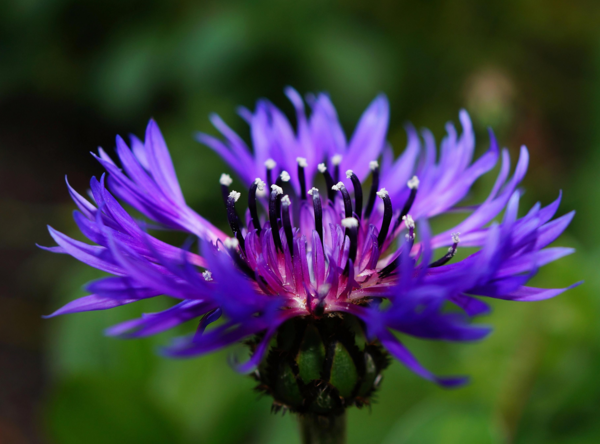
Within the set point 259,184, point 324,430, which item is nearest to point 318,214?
point 259,184

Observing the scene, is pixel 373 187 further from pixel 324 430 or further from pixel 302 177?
pixel 324 430

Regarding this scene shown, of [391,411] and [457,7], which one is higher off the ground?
[457,7]

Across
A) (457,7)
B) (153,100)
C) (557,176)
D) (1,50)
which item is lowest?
(557,176)

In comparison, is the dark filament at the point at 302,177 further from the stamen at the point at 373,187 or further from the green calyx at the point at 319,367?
the green calyx at the point at 319,367

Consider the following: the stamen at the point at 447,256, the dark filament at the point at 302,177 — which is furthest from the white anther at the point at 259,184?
the stamen at the point at 447,256

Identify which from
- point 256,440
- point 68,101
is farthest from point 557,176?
point 68,101

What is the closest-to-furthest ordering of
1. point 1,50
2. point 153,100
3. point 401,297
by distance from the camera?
point 401,297 → point 153,100 → point 1,50

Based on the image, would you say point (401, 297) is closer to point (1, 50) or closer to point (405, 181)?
point (405, 181)

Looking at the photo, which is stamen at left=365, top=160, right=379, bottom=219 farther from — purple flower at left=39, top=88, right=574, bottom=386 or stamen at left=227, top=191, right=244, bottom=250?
stamen at left=227, top=191, right=244, bottom=250
